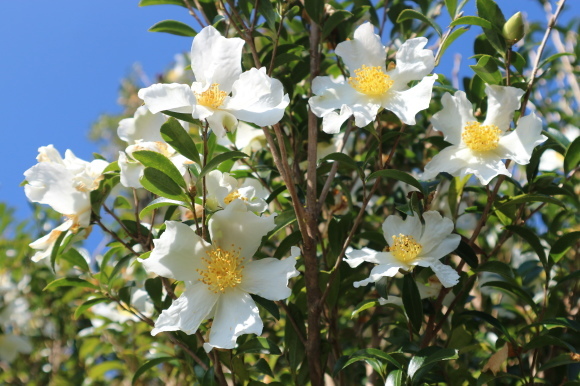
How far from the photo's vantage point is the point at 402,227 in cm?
118

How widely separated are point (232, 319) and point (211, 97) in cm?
38

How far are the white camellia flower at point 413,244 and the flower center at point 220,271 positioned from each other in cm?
21

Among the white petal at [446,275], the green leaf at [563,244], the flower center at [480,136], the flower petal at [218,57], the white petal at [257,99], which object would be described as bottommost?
the green leaf at [563,244]

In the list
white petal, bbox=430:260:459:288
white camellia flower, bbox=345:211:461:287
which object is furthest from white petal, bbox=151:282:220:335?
white petal, bbox=430:260:459:288

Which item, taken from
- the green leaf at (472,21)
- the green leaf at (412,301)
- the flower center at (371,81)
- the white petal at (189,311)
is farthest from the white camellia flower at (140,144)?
the green leaf at (472,21)

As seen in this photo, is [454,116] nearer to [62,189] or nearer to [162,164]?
[162,164]

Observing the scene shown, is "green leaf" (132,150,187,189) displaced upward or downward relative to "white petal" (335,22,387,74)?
downward

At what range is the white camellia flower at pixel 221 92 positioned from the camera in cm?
94

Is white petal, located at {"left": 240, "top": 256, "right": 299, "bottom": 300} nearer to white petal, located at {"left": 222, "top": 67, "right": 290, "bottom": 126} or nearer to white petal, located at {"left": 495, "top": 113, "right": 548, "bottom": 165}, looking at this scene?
white petal, located at {"left": 222, "top": 67, "right": 290, "bottom": 126}

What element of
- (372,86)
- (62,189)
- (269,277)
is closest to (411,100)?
(372,86)

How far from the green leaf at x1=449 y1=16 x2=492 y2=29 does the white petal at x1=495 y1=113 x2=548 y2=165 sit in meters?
0.19

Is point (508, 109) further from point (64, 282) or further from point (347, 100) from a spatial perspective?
point (64, 282)

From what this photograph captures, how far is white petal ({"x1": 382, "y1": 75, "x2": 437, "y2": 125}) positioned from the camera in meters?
1.08

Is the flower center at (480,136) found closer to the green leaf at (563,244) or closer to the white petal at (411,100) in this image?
the white petal at (411,100)
